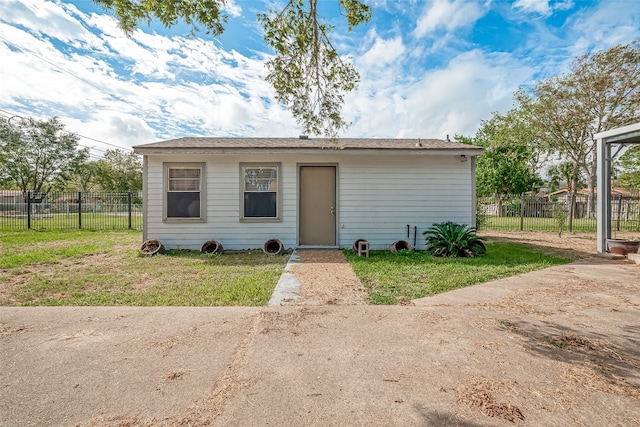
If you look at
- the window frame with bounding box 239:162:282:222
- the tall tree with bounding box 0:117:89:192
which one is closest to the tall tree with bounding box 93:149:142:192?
the tall tree with bounding box 0:117:89:192

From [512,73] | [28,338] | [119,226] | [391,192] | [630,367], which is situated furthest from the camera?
[119,226]

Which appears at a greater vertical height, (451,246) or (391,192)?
(391,192)

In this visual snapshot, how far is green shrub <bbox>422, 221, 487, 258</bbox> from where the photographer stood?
685 centimetres

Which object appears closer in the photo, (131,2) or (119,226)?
(131,2)

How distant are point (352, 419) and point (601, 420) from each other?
143 centimetres

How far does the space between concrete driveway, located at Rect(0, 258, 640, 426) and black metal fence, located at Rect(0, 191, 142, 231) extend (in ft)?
34.2

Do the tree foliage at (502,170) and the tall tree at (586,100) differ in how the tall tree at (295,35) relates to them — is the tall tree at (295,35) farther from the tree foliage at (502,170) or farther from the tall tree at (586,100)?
the tree foliage at (502,170)

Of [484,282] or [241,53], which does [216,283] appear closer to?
[484,282]

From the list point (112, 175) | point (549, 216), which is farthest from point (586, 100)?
point (112, 175)

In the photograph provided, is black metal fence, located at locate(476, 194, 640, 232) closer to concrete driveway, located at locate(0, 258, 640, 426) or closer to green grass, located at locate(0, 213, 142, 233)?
concrete driveway, located at locate(0, 258, 640, 426)

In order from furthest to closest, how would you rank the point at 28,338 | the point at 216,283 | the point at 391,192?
1. the point at 391,192
2. the point at 216,283
3. the point at 28,338

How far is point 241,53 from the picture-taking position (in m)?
6.42

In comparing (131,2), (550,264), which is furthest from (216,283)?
(550,264)

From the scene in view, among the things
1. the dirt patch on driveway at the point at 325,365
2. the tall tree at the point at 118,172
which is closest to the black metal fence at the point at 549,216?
the dirt patch on driveway at the point at 325,365
